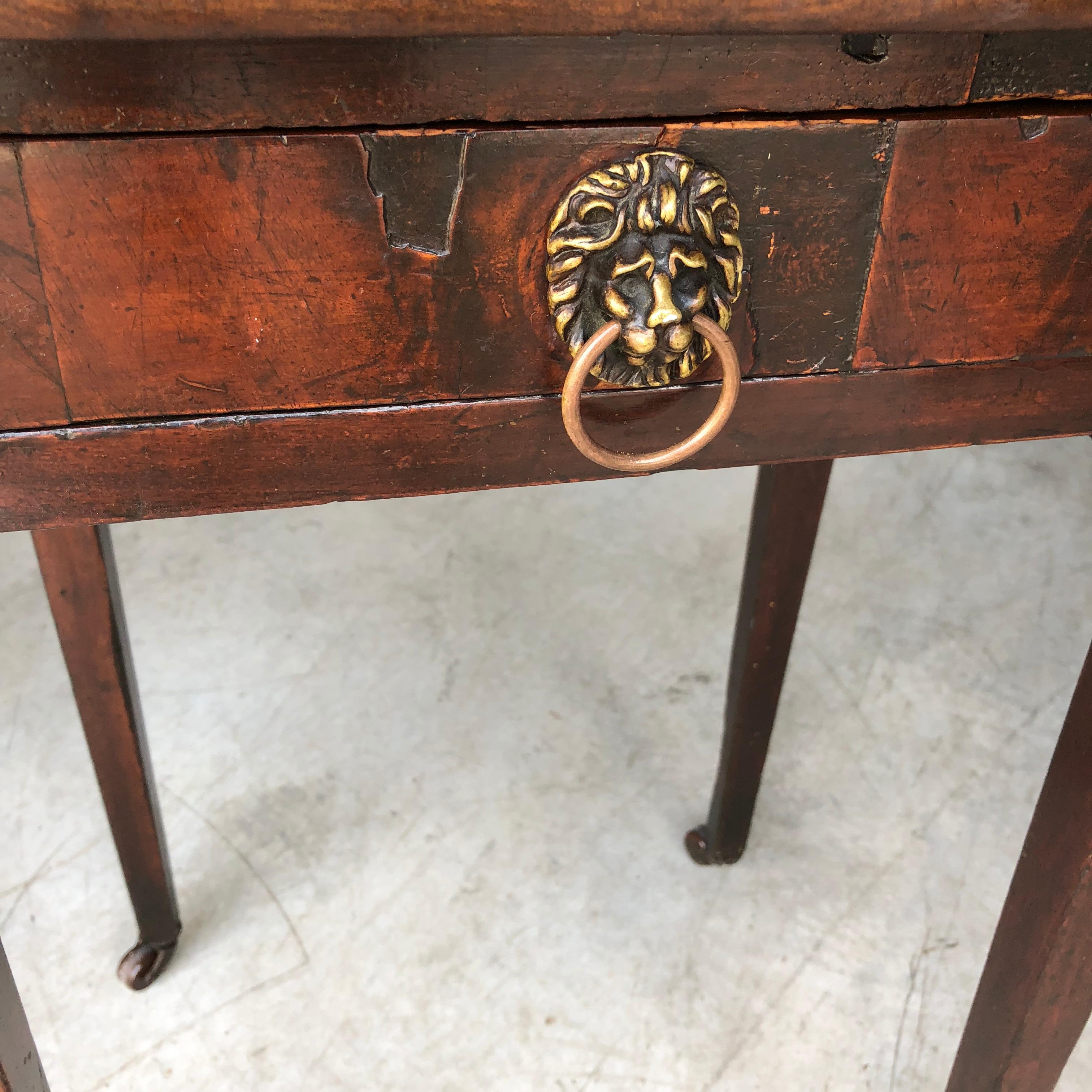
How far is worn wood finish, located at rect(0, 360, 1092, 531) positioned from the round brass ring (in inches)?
0.8

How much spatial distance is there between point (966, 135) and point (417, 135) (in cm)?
23

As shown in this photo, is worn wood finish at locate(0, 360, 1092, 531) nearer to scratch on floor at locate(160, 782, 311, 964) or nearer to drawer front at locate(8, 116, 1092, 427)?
drawer front at locate(8, 116, 1092, 427)

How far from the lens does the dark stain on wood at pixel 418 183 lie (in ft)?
1.33

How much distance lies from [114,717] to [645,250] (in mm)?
752

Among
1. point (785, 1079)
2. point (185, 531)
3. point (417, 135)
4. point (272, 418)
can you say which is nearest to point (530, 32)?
point (417, 135)

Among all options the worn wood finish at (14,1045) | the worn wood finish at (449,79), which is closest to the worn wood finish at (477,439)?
the worn wood finish at (449,79)

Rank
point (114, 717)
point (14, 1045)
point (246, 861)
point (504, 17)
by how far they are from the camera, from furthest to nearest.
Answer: point (246, 861) → point (114, 717) → point (14, 1045) → point (504, 17)

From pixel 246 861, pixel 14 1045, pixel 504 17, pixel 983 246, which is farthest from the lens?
pixel 246 861

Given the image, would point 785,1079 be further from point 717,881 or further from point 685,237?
point 685,237

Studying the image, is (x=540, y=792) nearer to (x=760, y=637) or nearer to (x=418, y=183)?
(x=760, y=637)

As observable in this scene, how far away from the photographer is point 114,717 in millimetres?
976

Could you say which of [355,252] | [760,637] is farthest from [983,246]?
[760,637]

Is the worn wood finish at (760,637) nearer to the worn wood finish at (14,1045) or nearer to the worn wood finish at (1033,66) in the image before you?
the worn wood finish at (1033,66)

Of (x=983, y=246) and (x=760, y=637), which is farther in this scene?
(x=760, y=637)
